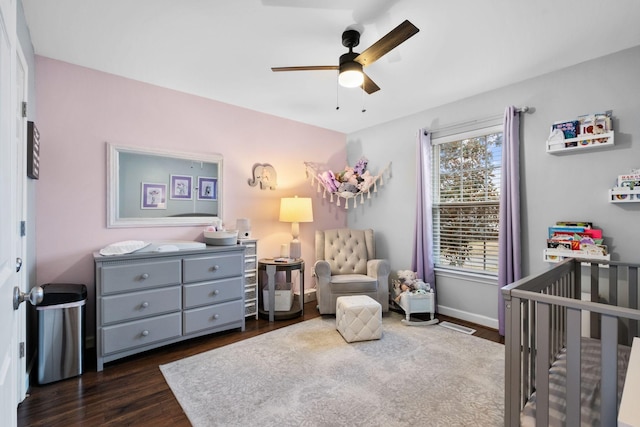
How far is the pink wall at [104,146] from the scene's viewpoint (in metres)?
2.52

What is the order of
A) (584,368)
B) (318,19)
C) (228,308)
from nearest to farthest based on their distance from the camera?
(584,368), (318,19), (228,308)

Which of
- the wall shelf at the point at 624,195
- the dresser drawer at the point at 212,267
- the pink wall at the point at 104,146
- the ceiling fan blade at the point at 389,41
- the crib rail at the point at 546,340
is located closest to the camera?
the crib rail at the point at 546,340

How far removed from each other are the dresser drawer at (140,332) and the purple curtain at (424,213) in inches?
106

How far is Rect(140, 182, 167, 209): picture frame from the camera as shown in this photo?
2.98 meters

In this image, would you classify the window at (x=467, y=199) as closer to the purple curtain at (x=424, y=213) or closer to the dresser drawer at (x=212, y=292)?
the purple curtain at (x=424, y=213)

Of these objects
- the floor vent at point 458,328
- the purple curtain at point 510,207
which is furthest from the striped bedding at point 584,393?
the floor vent at point 458,328

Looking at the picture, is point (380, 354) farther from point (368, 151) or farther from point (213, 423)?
point (368, 151)

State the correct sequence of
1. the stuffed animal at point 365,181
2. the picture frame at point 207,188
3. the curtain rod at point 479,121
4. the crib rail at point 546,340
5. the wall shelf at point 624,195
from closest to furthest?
1. the crib rail at point 546,340
2. the wall shelf at point 624,195
3. the curtain rod at point 479,121
4. the picture frame at point 207,188
5. the stuffed animal at point 365,181

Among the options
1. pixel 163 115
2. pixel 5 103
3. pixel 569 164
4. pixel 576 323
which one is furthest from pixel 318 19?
pixel 569 164

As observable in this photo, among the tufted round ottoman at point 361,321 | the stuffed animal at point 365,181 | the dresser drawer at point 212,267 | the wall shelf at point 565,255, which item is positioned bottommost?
the tufted round ottoman at point 361,321

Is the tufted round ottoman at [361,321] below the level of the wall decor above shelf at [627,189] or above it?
below

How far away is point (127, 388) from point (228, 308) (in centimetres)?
103

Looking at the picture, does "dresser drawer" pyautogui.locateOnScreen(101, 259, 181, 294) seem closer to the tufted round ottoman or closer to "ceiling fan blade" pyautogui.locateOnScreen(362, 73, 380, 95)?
the tufted round ottoman

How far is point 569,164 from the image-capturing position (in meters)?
2.65
